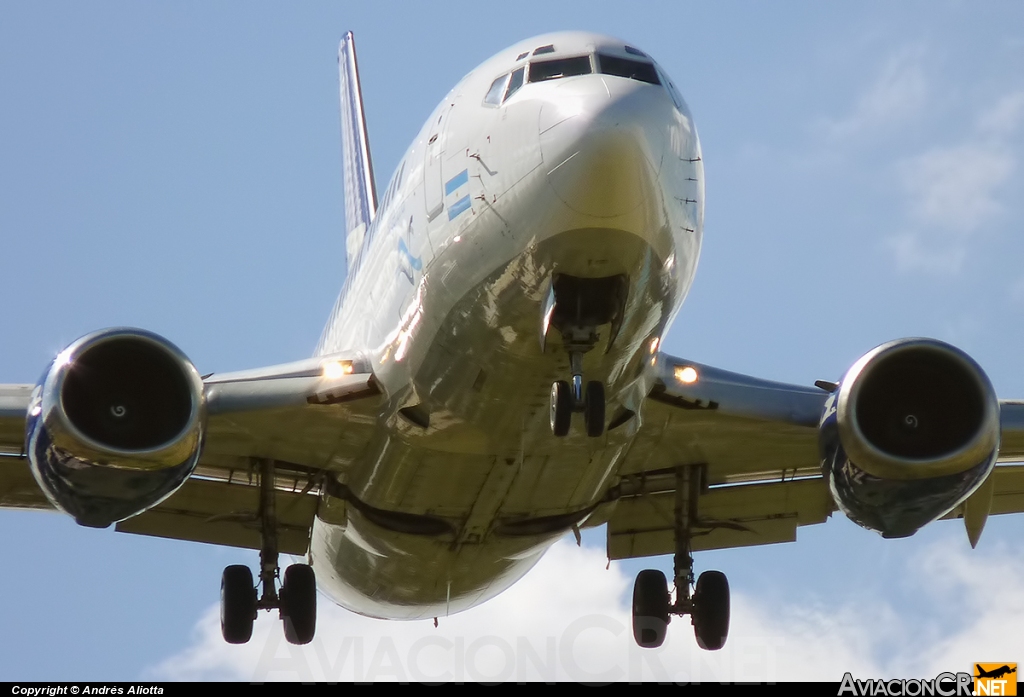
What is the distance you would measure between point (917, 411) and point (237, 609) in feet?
26.4

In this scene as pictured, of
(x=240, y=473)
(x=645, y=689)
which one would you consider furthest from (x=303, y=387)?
(x=645, y=689)

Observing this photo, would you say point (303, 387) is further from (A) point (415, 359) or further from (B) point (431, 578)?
(B) point (431, 578)

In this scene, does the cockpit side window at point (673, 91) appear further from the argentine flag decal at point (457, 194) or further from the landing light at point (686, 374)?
the landing light at point (686, 374)

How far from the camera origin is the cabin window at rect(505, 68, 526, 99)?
16.0 m

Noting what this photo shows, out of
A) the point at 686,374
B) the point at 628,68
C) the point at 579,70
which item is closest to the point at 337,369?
the point at 686,374

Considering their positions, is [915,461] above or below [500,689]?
above

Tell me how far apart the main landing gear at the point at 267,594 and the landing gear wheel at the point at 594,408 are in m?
5.08

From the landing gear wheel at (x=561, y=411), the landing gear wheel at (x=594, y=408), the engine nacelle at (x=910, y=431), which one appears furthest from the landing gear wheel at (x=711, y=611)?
the landing gear wheel at (x=561, y=411)

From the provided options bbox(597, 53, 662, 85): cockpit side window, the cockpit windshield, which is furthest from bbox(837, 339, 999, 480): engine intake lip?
bbox(597, 53, 662, 85): cockpit side window

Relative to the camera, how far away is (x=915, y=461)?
17.7 meters

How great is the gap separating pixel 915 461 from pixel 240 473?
793 cm

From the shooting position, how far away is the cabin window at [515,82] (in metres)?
16.0

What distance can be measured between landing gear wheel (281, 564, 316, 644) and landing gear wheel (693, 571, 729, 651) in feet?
15.2

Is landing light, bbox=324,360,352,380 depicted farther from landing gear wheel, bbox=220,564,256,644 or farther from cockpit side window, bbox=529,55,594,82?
cockpit side window, bbox=529,55,594,82
